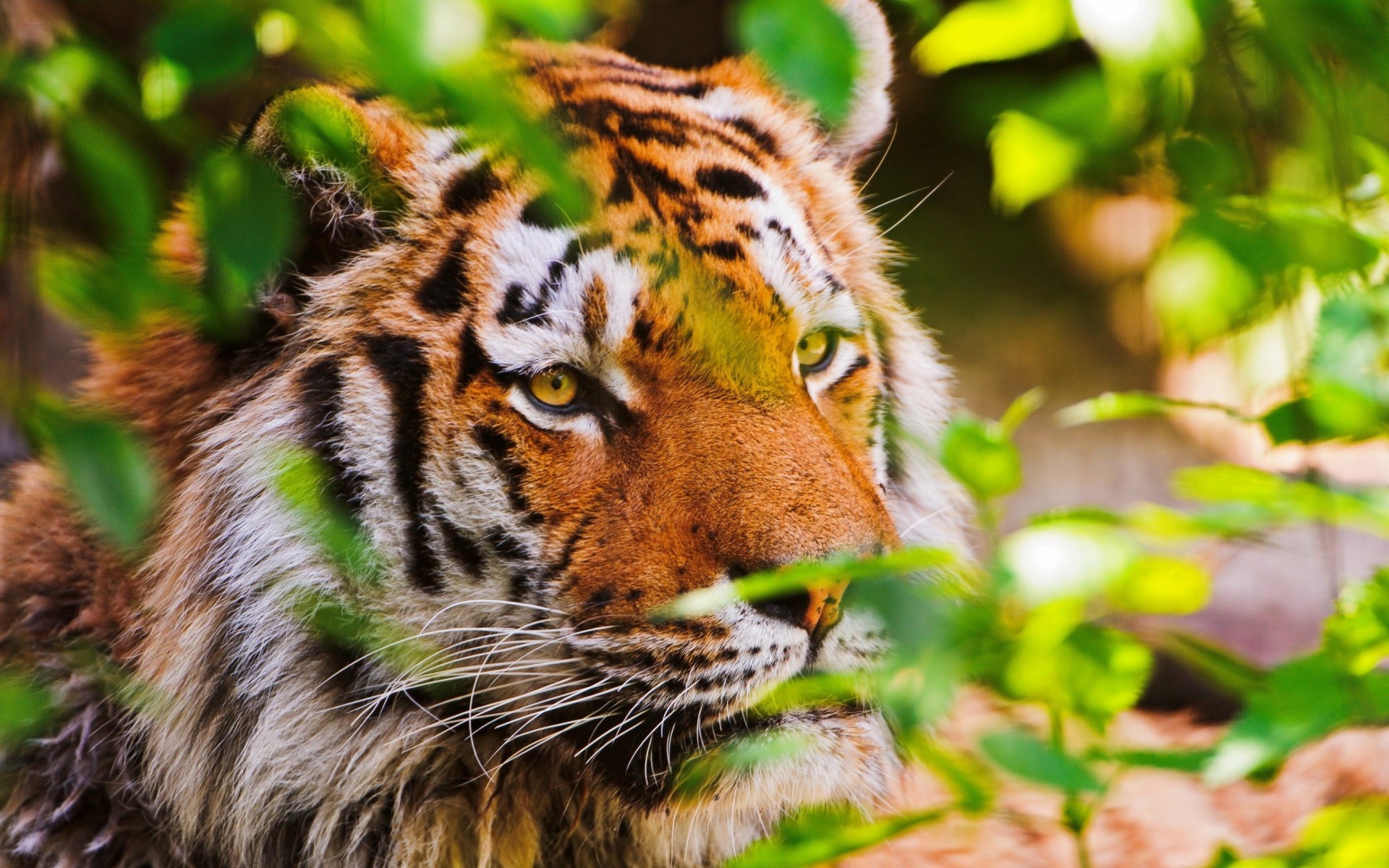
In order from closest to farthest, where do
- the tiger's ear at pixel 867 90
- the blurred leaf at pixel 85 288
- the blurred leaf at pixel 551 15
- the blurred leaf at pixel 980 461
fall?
the blurred leaf at pixel 551 15 → the blurred leaf at pixel 85 288 → the blurred leaf at pixel 980 461 → the tiger's ear at pixel 867 90

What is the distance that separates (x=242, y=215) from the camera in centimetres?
67

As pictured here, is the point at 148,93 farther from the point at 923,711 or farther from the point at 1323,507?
the point at 1323,507

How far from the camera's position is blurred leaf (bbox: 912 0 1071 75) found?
817mm

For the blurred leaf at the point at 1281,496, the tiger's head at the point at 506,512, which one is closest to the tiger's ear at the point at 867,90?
the tiger's head at the point at 506,512

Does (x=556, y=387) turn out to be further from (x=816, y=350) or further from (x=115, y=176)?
(x=115, y=176)

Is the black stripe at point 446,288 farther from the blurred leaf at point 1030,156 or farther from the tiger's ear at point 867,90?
the blurred leaf at point 1030,156

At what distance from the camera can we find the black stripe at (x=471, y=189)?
4.77 feet

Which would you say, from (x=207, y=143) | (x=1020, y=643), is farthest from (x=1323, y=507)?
(x=207, y=143)

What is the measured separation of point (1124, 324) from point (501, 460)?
10.5 ft

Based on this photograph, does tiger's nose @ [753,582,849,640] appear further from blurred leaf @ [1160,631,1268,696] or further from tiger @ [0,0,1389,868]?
blurred leaf @ [1160,631,1268,696]

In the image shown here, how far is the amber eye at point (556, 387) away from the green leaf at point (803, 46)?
70 centimetres

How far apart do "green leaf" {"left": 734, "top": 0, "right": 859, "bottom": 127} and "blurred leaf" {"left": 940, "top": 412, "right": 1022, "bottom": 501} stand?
0.86 ft

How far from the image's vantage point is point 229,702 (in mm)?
1418

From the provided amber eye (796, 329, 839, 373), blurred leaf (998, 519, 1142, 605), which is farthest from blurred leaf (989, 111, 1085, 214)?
amber eye (796, 329, 839, 373)
